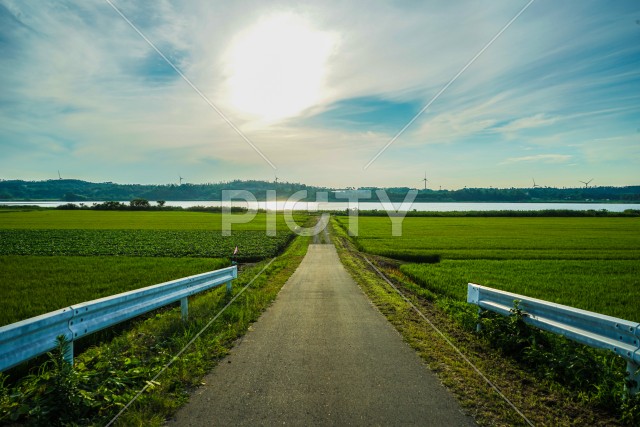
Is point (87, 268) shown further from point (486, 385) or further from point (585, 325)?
point (585, 325)

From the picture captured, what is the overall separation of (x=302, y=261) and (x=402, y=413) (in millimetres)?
17304

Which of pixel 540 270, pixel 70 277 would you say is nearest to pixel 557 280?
pixel 540 270

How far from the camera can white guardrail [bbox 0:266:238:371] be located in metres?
4.20

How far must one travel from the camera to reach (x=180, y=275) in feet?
51.4

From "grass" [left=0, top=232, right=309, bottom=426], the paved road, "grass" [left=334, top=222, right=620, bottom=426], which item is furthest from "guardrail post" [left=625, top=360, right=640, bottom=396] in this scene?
"grass" [left=0, top=232, right=309, bottom=426]

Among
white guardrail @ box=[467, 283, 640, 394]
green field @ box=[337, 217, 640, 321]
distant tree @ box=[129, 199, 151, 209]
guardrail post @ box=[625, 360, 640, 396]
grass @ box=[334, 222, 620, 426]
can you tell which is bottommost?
green field @ box=[337, 217, 640, 321]

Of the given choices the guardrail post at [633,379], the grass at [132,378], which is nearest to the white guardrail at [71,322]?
the grass at [132,378]

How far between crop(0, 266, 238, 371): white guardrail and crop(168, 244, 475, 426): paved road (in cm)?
206

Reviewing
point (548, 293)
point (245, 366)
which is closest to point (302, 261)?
point (548, 293)

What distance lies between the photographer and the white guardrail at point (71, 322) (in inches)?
165

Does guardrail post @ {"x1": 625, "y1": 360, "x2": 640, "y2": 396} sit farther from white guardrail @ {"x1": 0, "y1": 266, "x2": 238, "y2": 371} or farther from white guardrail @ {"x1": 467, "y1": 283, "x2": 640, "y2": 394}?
white guardrail @ {"x1": 0, "y1": 266, "x2": 238, "y2": 371}

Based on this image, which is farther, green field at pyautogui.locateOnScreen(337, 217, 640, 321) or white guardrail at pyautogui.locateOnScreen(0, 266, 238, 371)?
green field at pyautogui.locateOnScreen(337, 217, 640, 321)

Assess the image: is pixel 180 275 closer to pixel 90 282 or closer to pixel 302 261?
pixel 90 282

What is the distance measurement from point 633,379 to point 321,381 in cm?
419
